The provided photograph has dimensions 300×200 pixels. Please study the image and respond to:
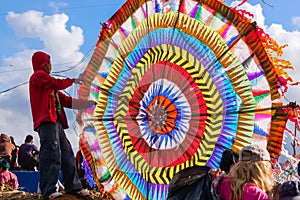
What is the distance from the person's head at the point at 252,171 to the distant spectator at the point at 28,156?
642 centimetres

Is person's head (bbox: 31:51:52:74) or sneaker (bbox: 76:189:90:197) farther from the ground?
person's head (bbox: 31:51:52:74)

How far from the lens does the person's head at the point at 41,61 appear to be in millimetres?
5250

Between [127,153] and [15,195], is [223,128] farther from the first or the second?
[15,195]

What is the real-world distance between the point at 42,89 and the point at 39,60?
30cm

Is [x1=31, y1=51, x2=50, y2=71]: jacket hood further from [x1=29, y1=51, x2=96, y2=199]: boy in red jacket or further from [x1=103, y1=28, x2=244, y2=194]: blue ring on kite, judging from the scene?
[x1=103, y1=28, x2=244, y2=194]: blue ring on kite

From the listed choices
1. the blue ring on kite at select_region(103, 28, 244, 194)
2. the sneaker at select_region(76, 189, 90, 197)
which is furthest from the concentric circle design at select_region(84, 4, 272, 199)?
the sneaker at select_region(76, 189, 90, 197)

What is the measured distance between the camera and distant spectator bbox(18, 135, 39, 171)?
9.52 m

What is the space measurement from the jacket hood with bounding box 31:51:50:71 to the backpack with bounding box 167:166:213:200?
1717mm

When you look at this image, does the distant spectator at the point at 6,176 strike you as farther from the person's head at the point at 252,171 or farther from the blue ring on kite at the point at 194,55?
the person's head at the point at 252,171

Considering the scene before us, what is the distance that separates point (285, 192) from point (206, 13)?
203 centimetres

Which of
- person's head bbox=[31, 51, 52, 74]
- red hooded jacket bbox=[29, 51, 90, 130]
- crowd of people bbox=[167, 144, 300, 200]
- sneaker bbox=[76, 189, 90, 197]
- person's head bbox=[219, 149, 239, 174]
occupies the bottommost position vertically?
sneaker bbox=[76, 189, 90, 197]

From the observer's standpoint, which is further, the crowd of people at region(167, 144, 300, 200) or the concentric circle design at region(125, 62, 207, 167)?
the concentric circle design at region(125, 62, 207, 167)

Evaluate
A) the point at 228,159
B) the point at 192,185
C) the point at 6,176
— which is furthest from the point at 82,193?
the point at 6,176

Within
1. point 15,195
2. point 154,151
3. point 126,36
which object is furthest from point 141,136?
point 15,195
